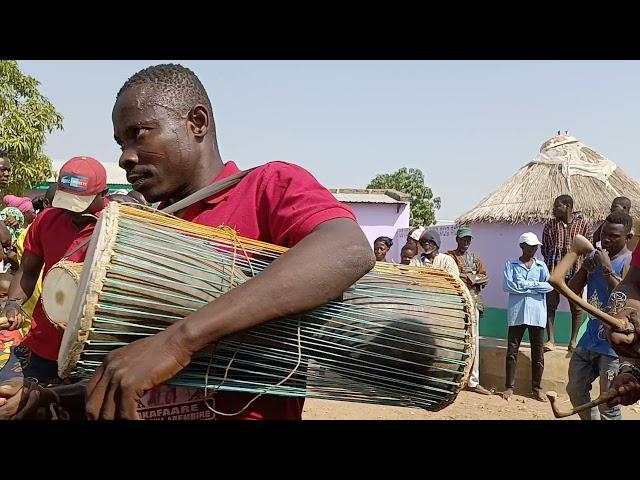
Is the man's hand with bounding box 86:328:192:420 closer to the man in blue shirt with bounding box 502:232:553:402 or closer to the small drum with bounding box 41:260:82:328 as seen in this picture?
the small drum with bounding box 41:260:82:328

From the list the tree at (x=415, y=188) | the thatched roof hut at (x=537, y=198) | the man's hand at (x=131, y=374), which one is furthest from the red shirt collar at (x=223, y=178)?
the tree at (x=415, y=188)

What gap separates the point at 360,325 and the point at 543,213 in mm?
11071

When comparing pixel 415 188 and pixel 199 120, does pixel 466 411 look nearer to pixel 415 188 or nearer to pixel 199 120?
pixel 199 120

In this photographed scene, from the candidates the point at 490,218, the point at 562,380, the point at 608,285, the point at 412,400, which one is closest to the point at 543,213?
the point at 490,218

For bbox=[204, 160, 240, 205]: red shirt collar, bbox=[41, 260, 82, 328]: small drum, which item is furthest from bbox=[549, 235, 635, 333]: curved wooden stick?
bbox=[41, 260, 82, 328]: small drum

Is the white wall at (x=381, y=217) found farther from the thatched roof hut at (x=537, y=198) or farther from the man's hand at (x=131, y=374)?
the man's hand at (x=131, y=374)

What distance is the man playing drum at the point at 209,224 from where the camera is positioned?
1.34 m

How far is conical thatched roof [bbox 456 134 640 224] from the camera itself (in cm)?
1220

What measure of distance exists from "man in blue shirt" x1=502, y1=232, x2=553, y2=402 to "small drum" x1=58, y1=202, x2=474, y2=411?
22.4ft

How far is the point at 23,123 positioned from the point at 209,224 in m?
13.1

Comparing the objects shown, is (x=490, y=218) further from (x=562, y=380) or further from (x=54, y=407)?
(x=54, y=407)

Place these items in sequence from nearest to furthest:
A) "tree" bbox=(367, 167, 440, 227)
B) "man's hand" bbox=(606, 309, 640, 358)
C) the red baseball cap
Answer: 1. "man's hand" bbox=(606, 309, 640, 358)
2. the red baseball cap
3. "tree" bbox=(367, 167, 440, 227)

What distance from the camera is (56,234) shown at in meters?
3.77

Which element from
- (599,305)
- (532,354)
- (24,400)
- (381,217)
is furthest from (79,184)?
(381,217)
